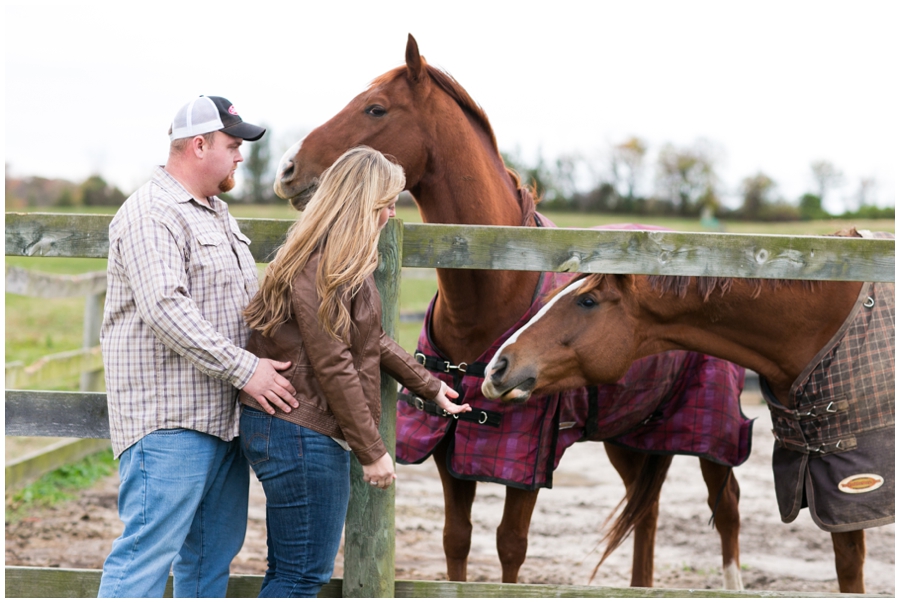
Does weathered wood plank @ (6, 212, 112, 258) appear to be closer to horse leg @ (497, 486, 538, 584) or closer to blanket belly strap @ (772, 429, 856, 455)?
horse leg @ (497, 486, 538, 584)

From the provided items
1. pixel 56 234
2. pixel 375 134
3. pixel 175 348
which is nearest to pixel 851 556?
pixel 375 134

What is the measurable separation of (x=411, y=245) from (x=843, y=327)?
64.9 inches

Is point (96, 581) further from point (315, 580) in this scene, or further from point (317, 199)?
point (317, 199)

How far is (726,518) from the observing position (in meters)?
3.89

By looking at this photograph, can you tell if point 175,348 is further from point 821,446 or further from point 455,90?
point 821,446

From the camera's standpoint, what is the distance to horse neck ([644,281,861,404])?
9.50 feet

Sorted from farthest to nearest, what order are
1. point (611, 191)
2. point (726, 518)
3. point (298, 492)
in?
1. point (611, 191)
2. point (726, 518)
3. point (298, 492)

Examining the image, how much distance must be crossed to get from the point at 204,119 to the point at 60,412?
1.22 metres

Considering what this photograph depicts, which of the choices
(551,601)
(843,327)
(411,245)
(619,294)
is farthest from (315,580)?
(843,327)

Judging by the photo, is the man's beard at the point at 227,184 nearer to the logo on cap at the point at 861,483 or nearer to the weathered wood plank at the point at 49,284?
the logo on cap at the point at 861,483

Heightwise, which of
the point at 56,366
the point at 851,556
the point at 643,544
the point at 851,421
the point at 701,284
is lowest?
the point at 643,544

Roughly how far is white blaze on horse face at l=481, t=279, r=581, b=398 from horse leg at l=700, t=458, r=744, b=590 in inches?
60.7

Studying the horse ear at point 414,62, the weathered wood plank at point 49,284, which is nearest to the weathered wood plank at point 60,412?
the horse ear at point 414,62

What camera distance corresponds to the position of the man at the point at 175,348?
2.07m
